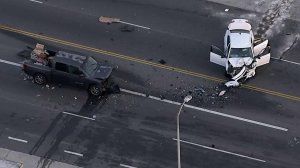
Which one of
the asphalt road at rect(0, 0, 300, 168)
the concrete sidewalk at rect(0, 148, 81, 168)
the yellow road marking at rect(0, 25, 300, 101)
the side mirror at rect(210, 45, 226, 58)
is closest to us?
the concrete sidewalk at rect(0, 148, 81, 168)

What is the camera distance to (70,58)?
26.3 meters

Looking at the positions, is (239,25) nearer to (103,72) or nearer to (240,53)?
(240,53)

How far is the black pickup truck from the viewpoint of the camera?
86.1 ft

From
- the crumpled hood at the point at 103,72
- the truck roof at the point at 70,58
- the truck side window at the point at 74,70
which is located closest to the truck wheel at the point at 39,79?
the truck roof at the point at 70,58

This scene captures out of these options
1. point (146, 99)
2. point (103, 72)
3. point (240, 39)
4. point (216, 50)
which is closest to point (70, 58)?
point (103, 72)

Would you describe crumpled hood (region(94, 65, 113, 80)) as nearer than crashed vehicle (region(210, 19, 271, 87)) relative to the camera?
Yes

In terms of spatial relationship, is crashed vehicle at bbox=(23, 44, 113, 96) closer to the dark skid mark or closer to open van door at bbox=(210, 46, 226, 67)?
the dark skid mark

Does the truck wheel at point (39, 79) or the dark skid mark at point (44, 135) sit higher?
the truck wheel at point (39, 79)

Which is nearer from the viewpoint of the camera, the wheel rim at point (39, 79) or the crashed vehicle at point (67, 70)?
the crashed vehicle at point (67, 70)

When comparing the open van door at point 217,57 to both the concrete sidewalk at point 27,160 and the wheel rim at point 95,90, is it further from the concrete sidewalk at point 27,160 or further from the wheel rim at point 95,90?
the concrete sidewalk at point 27,160

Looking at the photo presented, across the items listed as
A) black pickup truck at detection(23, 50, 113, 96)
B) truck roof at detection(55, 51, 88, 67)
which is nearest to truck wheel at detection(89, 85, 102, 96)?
black pickup truck at detection(23, 50, 113, 96)

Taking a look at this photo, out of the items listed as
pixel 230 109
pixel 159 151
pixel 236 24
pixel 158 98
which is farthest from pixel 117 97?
pixel 236 24

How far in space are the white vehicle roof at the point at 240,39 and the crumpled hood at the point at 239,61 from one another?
740mm

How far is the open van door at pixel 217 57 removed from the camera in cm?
2847
